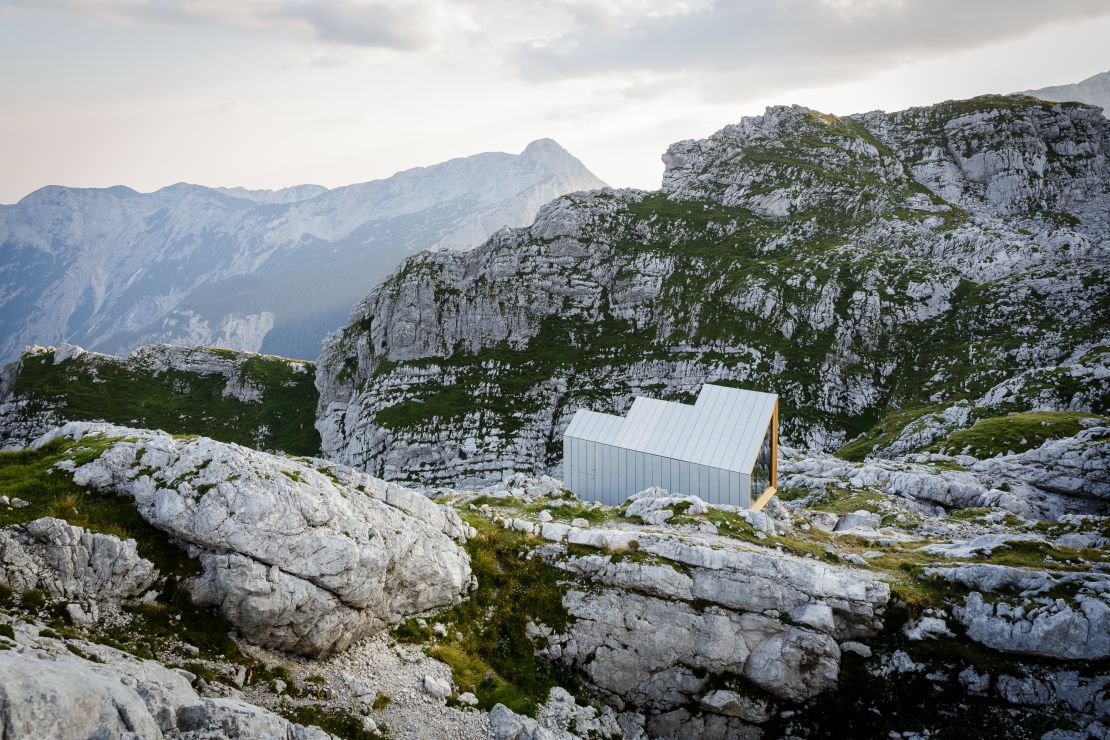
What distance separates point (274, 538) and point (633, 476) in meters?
26.2

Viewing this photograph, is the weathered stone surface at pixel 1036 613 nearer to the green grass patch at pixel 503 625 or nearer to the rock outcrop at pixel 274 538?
the green grass patch at pixel 503 625

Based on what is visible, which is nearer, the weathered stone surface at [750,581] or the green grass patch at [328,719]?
the green grass patch at [328,719]

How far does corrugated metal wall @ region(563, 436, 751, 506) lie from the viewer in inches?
1531

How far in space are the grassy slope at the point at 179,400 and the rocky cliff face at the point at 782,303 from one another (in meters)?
8.98

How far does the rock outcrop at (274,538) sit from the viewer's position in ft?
68.2

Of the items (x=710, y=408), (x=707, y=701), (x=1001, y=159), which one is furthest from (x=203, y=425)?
(x=1001, y=159)

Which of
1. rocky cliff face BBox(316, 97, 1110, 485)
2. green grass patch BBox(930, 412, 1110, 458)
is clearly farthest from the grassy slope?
green grass patch BBox(930, 412, 1110, 458)

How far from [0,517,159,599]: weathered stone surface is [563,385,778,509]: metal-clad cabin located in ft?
96.0

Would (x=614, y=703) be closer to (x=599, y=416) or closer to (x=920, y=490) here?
(x=599, y=416)

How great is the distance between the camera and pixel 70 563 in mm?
18531

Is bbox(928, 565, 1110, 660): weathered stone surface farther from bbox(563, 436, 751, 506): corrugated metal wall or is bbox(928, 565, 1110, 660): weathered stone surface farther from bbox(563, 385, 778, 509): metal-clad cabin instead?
bbox(563, 385, 778, 509): metal-clad cabin

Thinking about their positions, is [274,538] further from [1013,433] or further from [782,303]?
[782,303]

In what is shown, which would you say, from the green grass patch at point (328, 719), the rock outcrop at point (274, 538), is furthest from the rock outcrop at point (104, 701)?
the rock outcrop at point (274, 538)

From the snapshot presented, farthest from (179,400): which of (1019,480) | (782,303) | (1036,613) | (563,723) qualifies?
(1036,613)
